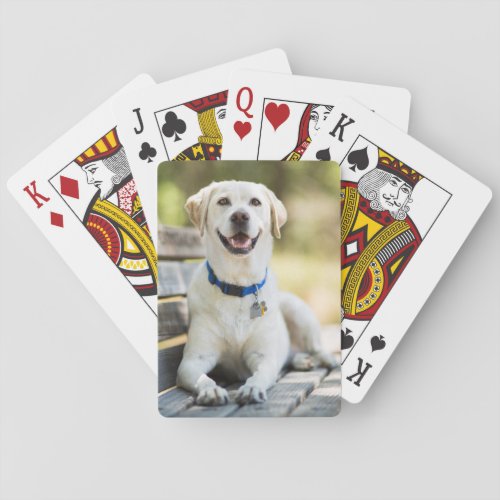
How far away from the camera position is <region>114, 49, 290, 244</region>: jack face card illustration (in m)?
1.25

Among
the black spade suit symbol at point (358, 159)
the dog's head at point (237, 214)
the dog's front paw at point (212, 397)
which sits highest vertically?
the black spade suit symbol at point (358, 159)

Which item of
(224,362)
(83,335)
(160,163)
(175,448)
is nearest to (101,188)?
(160,163)

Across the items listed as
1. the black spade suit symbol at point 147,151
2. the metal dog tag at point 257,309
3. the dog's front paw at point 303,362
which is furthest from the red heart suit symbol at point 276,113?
the dog's front paw at point 303,362

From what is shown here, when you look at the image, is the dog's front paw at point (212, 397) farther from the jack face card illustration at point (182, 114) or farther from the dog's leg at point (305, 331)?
the jack face card illustration at point (182, 114)

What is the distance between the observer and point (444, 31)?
4.17 ft

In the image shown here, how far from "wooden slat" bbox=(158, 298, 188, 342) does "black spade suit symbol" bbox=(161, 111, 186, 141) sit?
339 millimetres

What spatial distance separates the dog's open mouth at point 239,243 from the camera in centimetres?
119

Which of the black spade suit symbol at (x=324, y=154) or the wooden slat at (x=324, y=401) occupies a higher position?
the black spade suit symbol at (x=324, y=154)

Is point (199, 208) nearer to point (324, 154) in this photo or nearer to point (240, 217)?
point (240, 217)

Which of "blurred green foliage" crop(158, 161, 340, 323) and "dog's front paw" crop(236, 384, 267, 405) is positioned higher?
"blurred green foliage" crop(158, 161, 340, 323)

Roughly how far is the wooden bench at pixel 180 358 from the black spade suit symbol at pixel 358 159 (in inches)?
13.5

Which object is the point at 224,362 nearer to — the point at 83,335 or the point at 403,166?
the point at 83,335

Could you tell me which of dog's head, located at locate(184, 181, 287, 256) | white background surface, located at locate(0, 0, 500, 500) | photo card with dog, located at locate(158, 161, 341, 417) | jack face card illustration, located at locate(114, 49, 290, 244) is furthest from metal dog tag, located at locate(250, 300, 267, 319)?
jack face card illustration, located at locate(114, 49, 290, 244)

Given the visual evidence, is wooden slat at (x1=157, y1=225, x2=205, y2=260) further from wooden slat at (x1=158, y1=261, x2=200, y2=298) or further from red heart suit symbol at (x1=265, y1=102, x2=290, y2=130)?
red heart suit symbol at (x1=265, y1=102, x2=290, y2=130)
